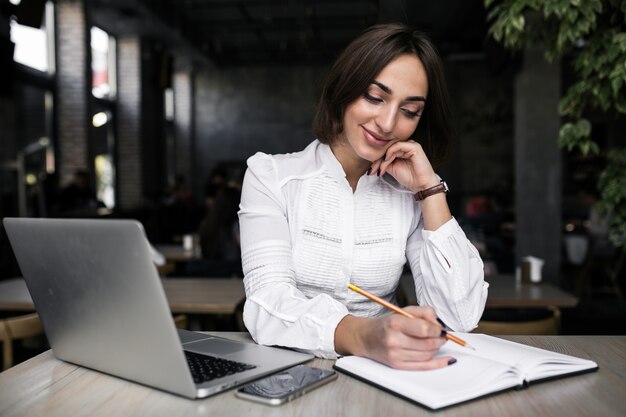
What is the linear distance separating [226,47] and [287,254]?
12.8 m

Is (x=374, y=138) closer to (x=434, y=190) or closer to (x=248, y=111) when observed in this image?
(x=434, y=190)

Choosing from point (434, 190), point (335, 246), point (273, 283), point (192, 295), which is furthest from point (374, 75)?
point (192, 295)

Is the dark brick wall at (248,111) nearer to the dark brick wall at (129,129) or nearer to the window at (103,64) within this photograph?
the dark brick wall at (129,129)

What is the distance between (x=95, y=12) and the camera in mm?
9406

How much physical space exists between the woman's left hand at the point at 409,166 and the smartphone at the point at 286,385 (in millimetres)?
621

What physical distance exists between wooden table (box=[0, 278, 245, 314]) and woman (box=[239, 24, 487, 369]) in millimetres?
1246

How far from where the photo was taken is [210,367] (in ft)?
3.34

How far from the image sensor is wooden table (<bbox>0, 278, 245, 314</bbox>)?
270 centimetres

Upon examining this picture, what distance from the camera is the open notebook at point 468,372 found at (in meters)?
0.88

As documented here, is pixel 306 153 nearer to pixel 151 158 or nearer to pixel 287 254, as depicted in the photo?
pixel 287 254

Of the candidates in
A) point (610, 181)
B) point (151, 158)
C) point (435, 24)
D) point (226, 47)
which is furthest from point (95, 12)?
point (610, 181)

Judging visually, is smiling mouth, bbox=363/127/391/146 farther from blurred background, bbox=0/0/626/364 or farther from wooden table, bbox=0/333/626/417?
wooden table, bbox=0/333/626/417

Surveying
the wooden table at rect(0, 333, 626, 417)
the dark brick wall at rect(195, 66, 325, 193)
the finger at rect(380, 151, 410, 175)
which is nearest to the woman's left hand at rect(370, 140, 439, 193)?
the finger at rect(380, 151, 410, 175)

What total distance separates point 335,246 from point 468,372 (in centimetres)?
55
